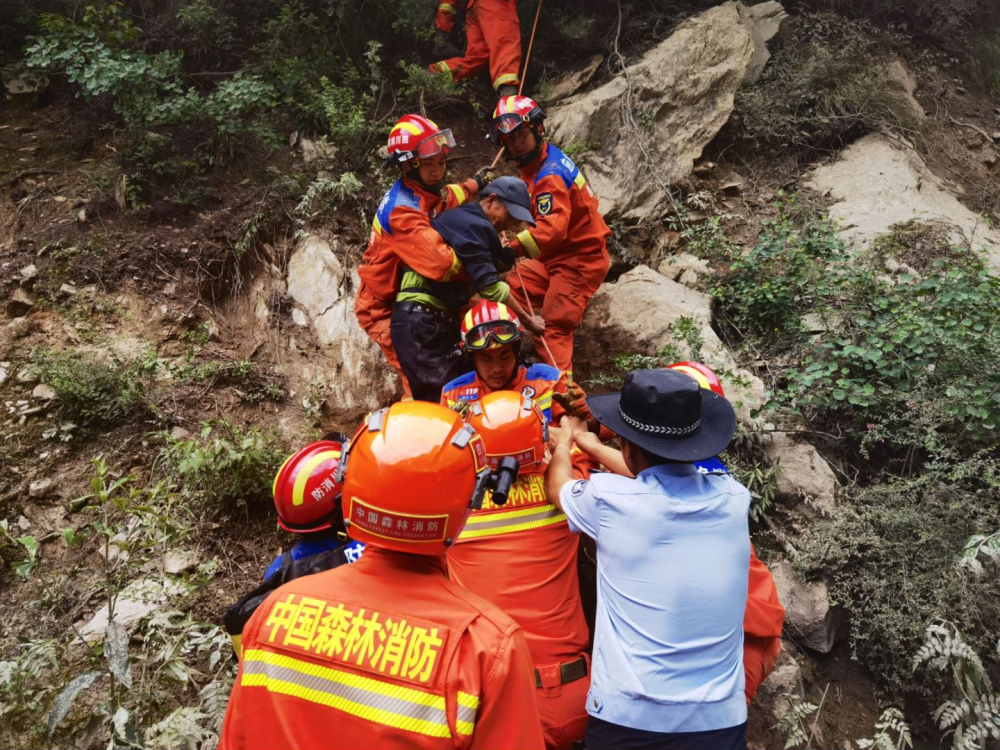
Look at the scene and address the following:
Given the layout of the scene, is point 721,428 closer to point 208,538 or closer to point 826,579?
point 826,579

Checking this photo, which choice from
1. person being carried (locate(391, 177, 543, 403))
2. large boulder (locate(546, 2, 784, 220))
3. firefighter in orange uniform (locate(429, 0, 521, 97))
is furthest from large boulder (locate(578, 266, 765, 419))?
firefighter in orange uniform (locate(429, 0, 521, 97))

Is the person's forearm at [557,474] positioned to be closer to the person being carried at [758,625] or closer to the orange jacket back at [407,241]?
the person being carried at [758,625]

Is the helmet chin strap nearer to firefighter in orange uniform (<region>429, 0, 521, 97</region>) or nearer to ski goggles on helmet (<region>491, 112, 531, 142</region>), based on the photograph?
ski goggles on helmet (<region>491, 112, 531, 142</region>)

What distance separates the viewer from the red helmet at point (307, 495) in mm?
2367

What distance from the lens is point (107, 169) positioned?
18.6 feet

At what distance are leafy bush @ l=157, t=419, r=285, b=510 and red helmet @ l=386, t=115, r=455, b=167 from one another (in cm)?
211

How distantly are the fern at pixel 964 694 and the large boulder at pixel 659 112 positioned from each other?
14.5 feet

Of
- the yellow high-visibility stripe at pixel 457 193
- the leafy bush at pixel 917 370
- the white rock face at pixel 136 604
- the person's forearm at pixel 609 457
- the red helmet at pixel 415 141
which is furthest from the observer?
the yellow high-visibility stripe at pixel 457 193

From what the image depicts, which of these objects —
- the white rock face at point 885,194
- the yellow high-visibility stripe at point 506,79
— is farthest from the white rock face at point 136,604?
the white rock face at point 885,194

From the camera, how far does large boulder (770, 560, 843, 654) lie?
11.6 ft

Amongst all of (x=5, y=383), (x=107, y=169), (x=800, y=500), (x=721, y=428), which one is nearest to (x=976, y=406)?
(x=800, y=500)

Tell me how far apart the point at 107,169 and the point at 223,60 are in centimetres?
188

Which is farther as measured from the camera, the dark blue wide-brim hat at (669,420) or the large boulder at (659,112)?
the large boulder at (659,112)

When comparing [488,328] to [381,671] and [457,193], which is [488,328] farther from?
[381,671]
